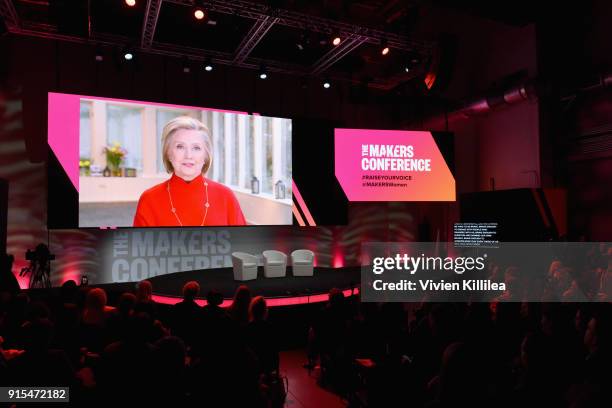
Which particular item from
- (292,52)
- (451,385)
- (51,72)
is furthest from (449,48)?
(51,72)

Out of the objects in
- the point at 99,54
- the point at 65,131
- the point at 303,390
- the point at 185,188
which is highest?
the point at 99,54

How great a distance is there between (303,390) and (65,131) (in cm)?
542

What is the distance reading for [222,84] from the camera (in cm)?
875

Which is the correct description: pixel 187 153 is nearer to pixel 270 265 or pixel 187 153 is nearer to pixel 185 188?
pixel 185 188

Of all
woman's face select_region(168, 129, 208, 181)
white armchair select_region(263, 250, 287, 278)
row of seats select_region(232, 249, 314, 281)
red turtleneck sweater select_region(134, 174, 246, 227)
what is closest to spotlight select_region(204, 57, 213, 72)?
woman's face select_region(168, 129, 208, 181)

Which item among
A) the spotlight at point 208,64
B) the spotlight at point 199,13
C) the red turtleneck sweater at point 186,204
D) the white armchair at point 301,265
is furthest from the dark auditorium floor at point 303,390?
the spotlight at point 208,64

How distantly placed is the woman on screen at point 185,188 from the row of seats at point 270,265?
39.1 inches

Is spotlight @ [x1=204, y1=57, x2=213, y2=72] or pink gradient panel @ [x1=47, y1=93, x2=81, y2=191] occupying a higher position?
spotlight @ [x1=204, y1=57, x2=213, y2=72]

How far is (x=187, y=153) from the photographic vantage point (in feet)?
24.4

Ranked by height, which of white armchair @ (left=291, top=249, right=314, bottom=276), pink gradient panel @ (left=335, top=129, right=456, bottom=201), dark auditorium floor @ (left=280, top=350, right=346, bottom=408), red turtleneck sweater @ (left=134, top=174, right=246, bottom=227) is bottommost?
dark auditorium floor @ (left=280, top=350, right=346, bottom=408)

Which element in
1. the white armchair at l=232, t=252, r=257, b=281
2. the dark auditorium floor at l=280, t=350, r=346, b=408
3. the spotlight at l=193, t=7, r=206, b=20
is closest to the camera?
the dark auditorium floor at l=280, t=350, r=346, b=408

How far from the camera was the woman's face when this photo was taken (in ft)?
24.2

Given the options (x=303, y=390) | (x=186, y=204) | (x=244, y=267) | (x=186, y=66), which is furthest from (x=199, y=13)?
(x=303, y=390)

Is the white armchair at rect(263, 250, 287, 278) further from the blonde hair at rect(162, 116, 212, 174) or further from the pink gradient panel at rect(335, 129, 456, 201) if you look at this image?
the pink gradient panel at rect(335, 129, 456, 201)
